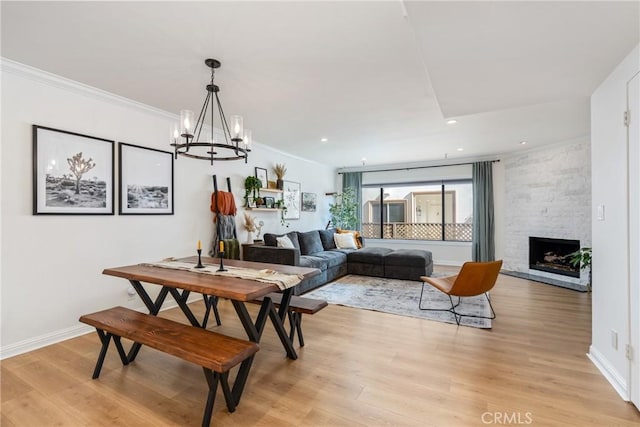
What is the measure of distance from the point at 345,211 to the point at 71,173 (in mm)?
5560

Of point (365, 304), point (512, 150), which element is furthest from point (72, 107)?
point (512, 150)

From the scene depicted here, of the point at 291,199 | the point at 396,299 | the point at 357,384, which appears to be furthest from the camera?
the point at 291,199

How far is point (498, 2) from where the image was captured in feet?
4.71

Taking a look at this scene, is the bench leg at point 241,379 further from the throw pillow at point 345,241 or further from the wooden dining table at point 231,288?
the throw pillow at point 345,241

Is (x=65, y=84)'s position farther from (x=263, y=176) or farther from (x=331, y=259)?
(x=331, y=259)

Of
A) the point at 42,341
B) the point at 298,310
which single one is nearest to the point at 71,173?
the point at 42,341

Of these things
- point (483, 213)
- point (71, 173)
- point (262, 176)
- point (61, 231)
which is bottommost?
point (61, 231)

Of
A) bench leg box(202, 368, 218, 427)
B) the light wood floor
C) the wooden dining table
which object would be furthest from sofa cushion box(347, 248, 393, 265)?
bench leg box(202, 368, 218, 427)

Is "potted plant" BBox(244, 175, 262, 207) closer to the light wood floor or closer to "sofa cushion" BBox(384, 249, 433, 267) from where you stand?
the light wood floor

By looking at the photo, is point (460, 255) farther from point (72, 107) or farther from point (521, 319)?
point (72, 107)

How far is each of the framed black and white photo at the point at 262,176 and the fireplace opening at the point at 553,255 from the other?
5157 mm

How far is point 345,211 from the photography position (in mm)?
7473

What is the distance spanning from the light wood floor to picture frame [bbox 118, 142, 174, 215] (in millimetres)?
1400

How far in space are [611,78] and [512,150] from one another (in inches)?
160
